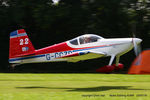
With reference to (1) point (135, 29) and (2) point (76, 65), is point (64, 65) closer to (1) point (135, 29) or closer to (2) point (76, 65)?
(2) point (76, 65)

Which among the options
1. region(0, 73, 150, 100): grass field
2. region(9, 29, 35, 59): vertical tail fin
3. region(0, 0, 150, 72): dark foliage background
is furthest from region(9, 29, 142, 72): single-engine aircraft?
region(0, 0, 150, 72): dark foliage background

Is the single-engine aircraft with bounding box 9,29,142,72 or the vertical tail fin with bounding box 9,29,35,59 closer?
the single-engine aircraft with bounding box 9,29,142,72

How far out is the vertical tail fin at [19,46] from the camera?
16281mm

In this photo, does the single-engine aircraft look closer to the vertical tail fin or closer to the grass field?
the vertical tail fin

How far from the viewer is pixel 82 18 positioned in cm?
2538

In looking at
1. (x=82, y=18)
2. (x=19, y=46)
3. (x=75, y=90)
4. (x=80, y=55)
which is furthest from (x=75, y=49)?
(x=82, y=18)

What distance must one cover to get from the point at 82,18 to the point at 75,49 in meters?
10.2

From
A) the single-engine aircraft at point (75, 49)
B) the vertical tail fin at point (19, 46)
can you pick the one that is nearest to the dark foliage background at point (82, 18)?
the vertical tail fin at point (19, 46)

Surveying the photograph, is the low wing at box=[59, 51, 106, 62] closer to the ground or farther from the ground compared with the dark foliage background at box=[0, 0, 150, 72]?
closer to the ground

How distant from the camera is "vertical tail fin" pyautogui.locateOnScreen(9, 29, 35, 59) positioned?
16.3 m

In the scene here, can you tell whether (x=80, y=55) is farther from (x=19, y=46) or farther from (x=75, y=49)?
(x=19, y=46)

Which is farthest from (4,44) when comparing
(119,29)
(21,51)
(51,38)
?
(21,51)

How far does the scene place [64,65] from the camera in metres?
29.3

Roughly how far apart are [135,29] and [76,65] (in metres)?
7.24
